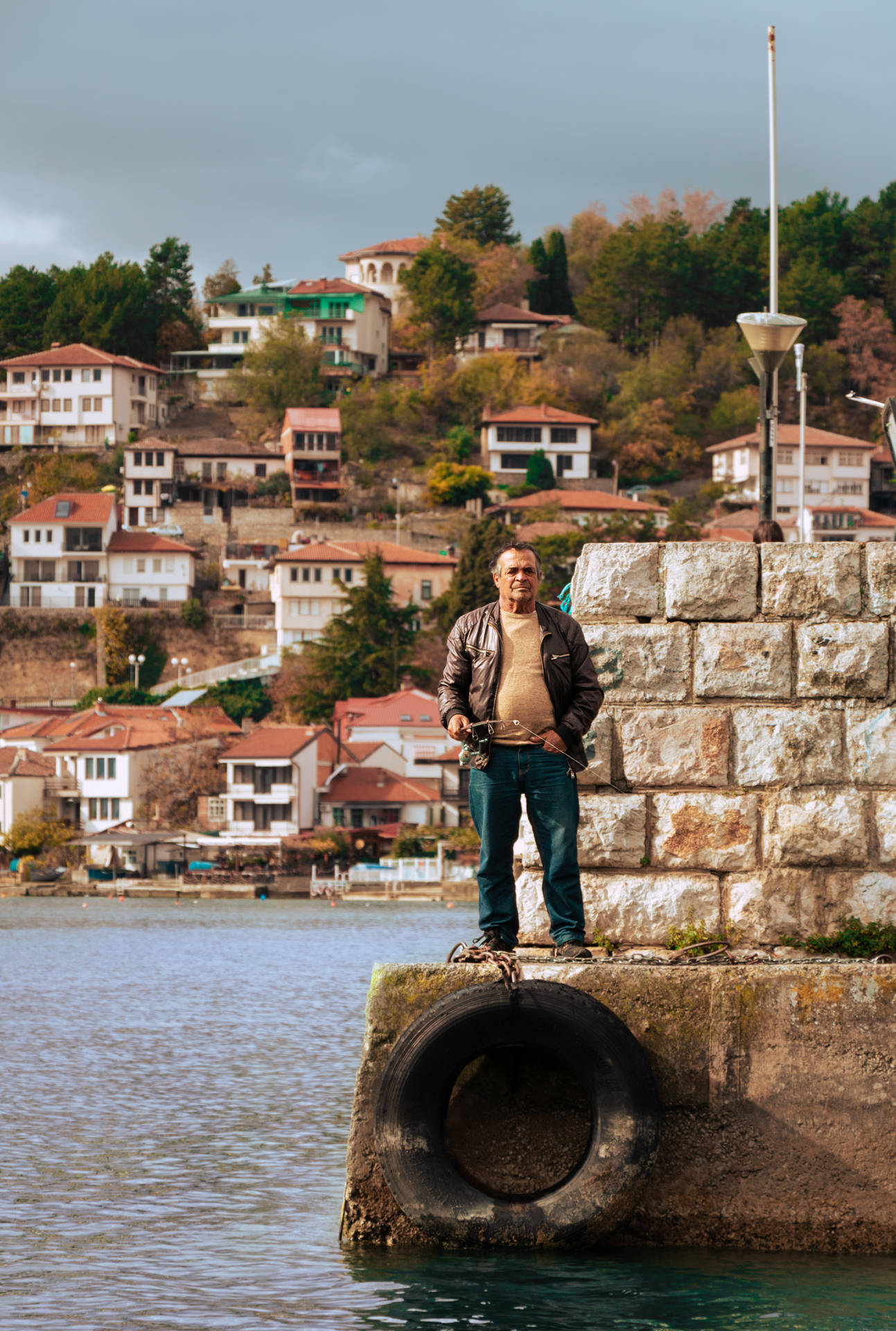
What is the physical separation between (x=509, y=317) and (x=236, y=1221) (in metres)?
127

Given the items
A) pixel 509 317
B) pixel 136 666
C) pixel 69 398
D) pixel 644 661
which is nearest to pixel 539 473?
pixel 509 317

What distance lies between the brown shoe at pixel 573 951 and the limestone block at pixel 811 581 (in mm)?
1704

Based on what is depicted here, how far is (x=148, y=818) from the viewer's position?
81.7 m

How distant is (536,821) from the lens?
7641 millimetres

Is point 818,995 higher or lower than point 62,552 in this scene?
lower

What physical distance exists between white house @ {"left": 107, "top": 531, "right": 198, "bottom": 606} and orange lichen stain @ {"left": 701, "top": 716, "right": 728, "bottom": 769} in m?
95.8

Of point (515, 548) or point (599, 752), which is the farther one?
point (599, 752)

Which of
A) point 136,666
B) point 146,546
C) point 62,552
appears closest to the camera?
point 136,666

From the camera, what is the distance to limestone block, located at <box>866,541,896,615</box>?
7953 mm

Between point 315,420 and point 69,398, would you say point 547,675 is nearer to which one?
point 315,420

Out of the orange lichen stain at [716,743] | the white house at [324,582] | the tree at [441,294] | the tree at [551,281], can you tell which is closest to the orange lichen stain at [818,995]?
the orange lichen stain at [716,743]

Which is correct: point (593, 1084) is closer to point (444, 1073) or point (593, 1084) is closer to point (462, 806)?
point (444, 1073)

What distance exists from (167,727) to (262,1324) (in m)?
77.5

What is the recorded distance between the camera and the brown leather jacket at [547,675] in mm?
7586
